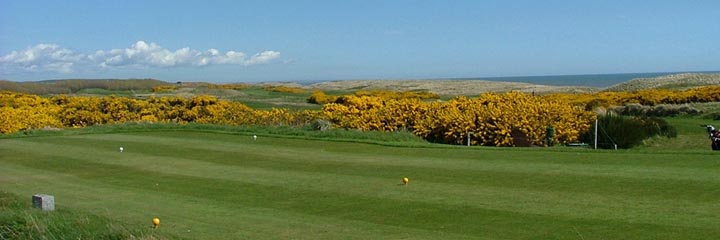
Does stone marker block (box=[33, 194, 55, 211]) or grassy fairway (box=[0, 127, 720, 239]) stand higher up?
stone marker block (box=[33, 194, 55, 211])

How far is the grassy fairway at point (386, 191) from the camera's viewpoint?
781 cm

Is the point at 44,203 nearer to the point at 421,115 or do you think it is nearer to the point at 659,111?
the point at 421,115

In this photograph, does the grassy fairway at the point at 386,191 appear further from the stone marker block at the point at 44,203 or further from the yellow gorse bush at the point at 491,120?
the yellow gorse bush at the point at 491,120

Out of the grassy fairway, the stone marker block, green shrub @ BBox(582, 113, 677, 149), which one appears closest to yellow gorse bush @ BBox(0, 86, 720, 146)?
green shrub @ BBox(582, 113, 677, 149)

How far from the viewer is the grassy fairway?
25.6ft

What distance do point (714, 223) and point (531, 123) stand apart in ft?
41.0

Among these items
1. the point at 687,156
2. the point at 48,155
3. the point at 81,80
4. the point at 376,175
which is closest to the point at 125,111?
the point at 48,155

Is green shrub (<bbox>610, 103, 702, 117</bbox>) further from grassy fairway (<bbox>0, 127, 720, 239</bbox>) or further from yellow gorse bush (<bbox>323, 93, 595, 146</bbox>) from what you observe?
grassy fairway (<bbox>0, 127, 720, 239</bbox>)

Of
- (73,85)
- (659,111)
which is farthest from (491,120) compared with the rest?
(73,85)

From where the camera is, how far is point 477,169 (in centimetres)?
1191

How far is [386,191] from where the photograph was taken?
34.0ft

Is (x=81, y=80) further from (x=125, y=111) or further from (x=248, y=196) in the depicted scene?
(x=248, y=196)

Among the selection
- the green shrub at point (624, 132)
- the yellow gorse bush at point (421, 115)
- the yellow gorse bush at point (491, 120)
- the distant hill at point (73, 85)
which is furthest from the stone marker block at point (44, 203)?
the distant hill at point (73, 85)

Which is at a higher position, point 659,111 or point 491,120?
point 491,120
